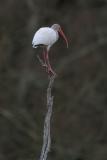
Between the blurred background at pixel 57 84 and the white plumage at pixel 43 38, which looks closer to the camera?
the white plumage at pixel 43 38

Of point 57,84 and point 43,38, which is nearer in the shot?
point 43,38

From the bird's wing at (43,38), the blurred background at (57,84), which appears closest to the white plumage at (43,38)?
the bird's wing at (43,38)

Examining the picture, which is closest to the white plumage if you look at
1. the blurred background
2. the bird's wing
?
the bird's wing

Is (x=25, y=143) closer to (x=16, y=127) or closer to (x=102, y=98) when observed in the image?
(x=16, y=127)

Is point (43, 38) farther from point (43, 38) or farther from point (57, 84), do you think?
point (57, 84)

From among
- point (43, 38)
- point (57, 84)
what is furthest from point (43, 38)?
point (57, 84)

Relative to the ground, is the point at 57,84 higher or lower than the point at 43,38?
higher

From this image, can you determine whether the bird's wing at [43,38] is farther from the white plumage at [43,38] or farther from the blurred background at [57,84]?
the blurred background at [57,84]

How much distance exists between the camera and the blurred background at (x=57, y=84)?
11.3m

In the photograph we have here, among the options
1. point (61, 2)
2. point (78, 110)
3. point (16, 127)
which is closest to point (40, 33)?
point (16, 127)

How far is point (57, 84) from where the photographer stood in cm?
1214

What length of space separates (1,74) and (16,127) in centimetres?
85

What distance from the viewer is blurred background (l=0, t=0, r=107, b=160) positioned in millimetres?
11281

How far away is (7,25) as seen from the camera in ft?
39.7
